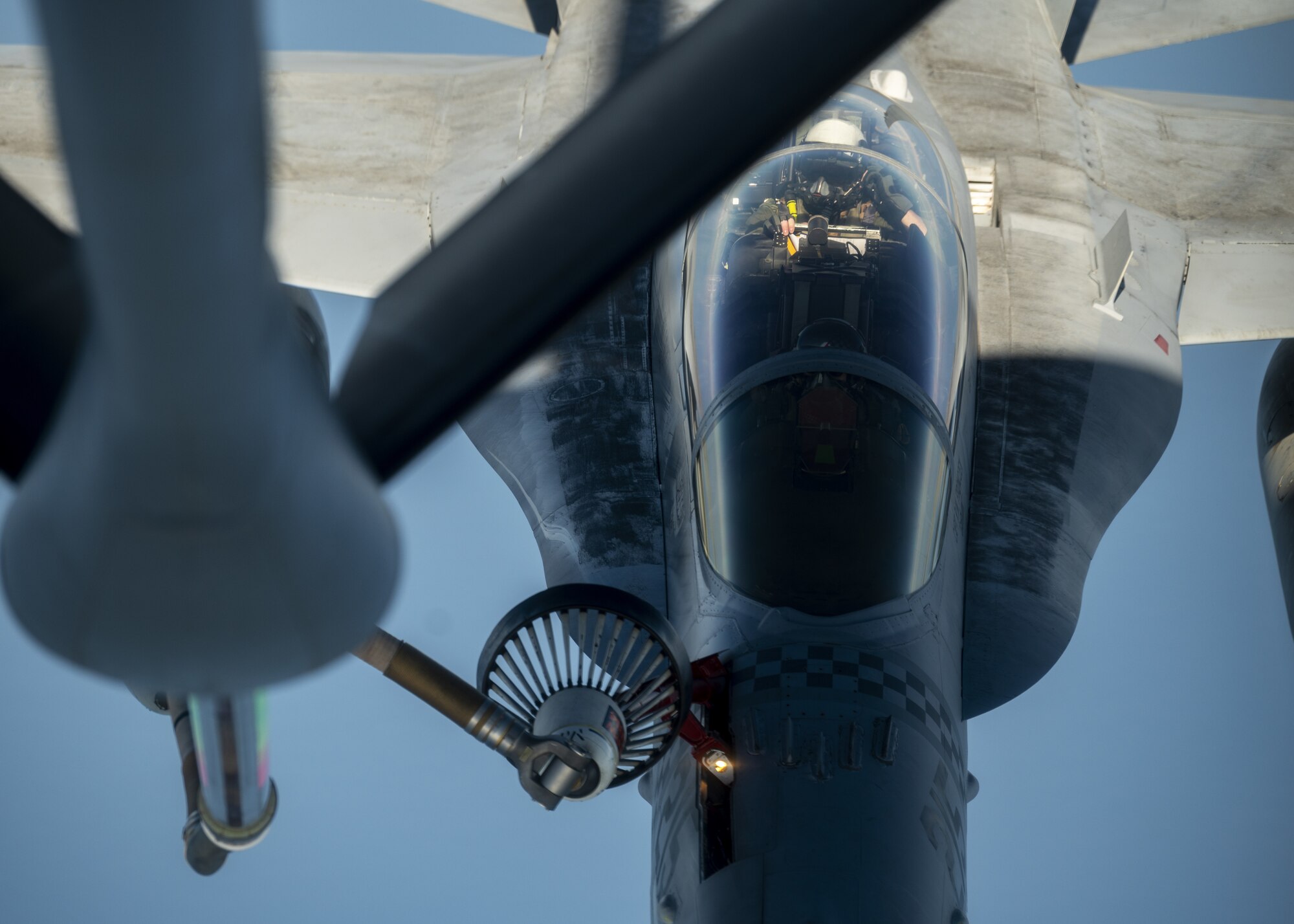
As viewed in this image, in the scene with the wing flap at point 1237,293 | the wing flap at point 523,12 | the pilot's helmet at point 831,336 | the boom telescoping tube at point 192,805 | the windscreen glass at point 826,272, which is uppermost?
the wing flap at point 523,12

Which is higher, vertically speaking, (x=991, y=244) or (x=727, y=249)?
(x=991, y=244)

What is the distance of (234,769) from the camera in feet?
15.0

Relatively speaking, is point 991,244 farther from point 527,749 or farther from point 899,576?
point 527,749

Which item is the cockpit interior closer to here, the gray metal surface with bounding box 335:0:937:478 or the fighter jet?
the fighter jet

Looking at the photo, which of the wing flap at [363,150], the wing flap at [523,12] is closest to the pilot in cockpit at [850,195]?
the wing flap at [363,150]

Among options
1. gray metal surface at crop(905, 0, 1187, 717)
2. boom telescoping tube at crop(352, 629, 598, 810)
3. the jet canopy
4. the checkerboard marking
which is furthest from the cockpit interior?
boom telescoping tube at crop(352, 629, 598, 810)

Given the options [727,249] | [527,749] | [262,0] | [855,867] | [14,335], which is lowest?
[855,867]

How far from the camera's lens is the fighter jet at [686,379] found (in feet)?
9.14

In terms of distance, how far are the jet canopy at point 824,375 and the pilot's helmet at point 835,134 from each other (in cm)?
18

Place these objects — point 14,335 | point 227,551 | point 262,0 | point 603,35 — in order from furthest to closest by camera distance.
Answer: point 603,35 < point 14,335 < point 227,551 < point 262,0

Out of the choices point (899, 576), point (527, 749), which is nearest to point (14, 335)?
point (527, 749)

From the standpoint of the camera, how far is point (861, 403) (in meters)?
8.80

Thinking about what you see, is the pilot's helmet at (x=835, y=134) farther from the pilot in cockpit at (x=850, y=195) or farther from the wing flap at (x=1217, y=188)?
the wing flap at (x=1217, y=188)

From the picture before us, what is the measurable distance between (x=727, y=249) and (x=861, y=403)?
1.91 metres
